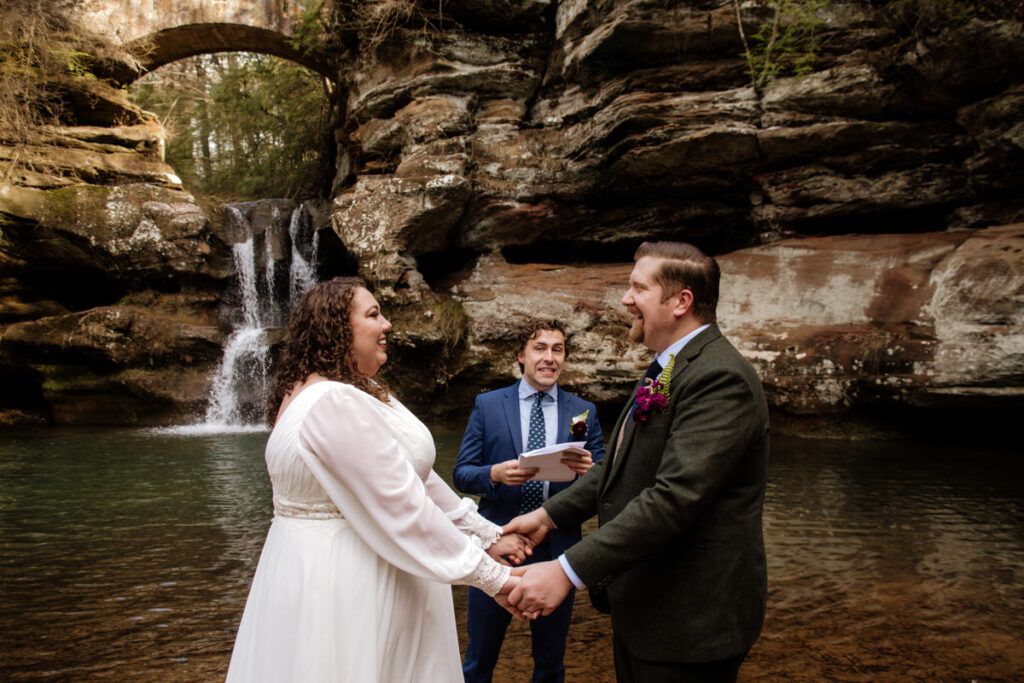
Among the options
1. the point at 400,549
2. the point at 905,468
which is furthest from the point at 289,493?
the point at 905,468

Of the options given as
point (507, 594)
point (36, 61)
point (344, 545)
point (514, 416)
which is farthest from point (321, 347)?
point (36, 61)

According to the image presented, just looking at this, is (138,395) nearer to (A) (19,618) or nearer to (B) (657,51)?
(A) (19,618)

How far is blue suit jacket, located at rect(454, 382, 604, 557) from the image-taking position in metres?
3.14

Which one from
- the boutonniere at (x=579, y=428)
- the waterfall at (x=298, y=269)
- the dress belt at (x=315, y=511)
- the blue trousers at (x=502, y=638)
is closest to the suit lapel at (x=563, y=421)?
the boutonniere at (x=579, y=428)

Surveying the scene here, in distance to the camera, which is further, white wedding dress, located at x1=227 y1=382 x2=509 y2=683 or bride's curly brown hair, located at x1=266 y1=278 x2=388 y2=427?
bride's curly brown hair, located at x1=266 y1=278 x2=388 y2=427

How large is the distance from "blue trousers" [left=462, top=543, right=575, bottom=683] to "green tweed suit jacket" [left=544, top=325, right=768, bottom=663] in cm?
85

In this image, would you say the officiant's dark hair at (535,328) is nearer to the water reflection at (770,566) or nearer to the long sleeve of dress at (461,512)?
the long sleeve of dress at (461,512)

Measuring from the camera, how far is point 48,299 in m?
13.9

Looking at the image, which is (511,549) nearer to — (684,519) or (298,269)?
(684,519)

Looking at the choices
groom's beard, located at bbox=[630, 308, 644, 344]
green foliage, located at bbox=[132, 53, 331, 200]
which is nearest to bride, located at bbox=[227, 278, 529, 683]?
groom's beard, located at bbox=[630, 308, 644, 344]

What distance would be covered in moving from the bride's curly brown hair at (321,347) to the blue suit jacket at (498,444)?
100 cm

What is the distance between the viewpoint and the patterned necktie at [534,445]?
3193 millimetres

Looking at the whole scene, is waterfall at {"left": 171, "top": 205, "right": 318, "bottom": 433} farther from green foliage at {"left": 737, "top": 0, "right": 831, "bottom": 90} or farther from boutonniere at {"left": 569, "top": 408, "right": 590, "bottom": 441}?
boutonniere at {"left": 569, "top": 408, "right": 590, "bottom": 441}

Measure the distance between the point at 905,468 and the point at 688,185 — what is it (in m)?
6.02
